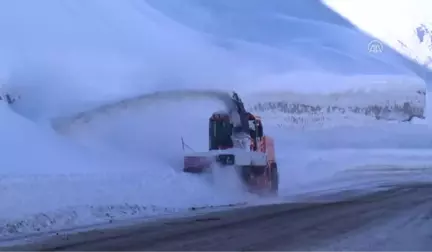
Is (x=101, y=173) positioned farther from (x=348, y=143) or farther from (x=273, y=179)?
(x=348, y=143)

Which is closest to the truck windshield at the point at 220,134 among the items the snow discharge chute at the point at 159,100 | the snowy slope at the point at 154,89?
the snow discharge chute at the point at 159,100

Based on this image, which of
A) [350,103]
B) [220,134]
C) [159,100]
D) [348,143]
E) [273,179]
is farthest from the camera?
[350,103]

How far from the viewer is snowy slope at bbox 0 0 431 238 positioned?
663 inches

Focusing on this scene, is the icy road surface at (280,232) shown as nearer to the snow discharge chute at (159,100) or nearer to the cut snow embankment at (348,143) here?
the snow discharge chute at (159,100)

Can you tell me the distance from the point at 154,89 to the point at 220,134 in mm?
8684

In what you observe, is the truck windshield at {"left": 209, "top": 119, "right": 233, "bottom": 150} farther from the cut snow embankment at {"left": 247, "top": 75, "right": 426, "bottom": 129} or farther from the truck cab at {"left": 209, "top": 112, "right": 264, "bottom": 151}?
the cut snow embankment at {"left": 247, "top": 75, "right": 426, "bottom": 129}

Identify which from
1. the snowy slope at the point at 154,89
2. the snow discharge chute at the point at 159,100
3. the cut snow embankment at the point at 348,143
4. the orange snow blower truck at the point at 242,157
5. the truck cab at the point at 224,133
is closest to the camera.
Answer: the snowy slope at the point at 154,89

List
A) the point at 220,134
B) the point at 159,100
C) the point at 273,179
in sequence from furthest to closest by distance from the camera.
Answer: the point at 159,100 < the point at 273,179 < the point at 220,134

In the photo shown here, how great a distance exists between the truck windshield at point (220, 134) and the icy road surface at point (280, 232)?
12.0ft

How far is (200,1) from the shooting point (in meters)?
40.8

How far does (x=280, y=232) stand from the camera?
1159 cm

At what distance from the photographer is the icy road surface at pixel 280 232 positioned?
9898 millimetres

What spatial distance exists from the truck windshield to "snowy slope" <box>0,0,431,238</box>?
1265 millimetres

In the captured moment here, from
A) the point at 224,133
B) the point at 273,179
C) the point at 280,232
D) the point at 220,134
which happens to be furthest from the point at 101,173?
the point at 280,232
